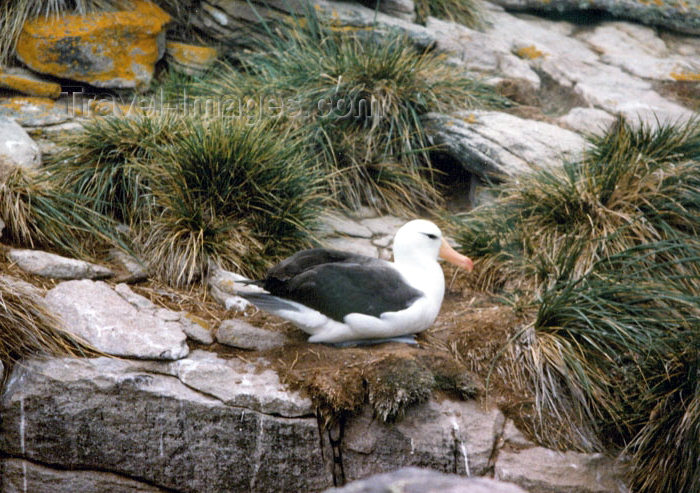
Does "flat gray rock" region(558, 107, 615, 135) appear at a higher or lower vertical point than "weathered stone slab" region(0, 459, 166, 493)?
higher

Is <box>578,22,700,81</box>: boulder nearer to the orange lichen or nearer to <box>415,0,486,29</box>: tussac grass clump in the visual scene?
<box>415,0,486,29</box>: tussac grass clump

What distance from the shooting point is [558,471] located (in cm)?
378

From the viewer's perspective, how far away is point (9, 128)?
553 centimetres

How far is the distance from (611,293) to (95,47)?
469 cm

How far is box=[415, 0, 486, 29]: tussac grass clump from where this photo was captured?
28.0 ft

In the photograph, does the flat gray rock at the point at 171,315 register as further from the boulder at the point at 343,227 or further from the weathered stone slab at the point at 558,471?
the weathered stone slab at the point at 558,471

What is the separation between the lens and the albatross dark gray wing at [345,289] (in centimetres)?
383

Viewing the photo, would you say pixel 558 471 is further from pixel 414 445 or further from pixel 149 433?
pixel 149 433

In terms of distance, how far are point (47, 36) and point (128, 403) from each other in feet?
13.3

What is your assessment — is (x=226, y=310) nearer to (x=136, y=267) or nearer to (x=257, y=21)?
(x=136, y=267)

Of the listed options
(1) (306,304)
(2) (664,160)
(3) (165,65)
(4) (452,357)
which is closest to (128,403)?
(1) (306,304)

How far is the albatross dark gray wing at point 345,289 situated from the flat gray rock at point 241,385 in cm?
41

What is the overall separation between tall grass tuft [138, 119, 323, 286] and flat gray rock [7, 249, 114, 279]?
45 cm

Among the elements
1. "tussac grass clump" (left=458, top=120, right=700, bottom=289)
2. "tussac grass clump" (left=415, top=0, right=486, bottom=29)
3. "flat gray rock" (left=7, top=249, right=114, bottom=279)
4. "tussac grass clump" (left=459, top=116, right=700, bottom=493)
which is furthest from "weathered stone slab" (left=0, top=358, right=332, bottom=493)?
"tussac grass clump" (left=415, top=0, right=486, bottom=29)
